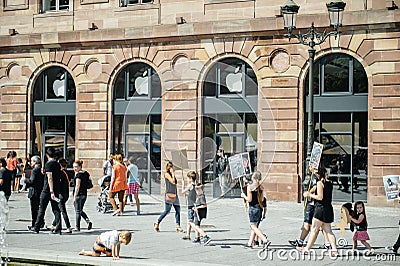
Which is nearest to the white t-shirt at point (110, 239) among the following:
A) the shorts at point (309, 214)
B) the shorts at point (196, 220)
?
the shorts at point (196, 220)

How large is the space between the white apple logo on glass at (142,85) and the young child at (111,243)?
1640 centimetres

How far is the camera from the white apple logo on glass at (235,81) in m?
28.6

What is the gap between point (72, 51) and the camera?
31.6m

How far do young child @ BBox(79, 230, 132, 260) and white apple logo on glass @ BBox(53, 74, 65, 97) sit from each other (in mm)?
18521

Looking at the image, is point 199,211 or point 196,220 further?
point 196,220

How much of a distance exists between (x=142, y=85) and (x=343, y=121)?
8280mm

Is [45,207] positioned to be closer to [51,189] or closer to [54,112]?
[51,189]

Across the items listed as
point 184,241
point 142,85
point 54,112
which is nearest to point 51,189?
point 184,241

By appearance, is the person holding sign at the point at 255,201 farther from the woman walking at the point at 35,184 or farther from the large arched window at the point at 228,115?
the large arched window at the point at 228,115

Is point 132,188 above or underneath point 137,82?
underneath

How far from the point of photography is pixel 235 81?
28766mm

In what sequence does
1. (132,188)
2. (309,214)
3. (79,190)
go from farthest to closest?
(132,188)
(79,190)
(309,214)

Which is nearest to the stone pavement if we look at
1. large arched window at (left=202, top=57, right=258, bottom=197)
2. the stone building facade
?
the stone building facade

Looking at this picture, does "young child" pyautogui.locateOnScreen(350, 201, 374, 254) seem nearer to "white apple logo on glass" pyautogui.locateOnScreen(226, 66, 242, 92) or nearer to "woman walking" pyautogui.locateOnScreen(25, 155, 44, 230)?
"woman walking" pyautogui.locateOnScreen(25, 155, 44, 230)
